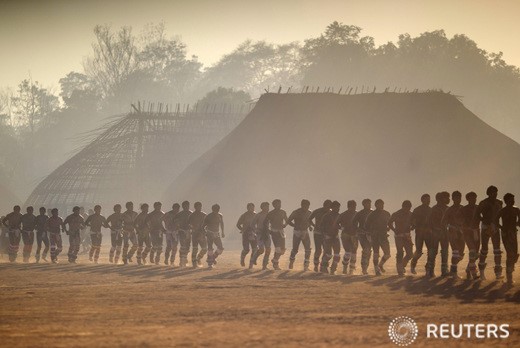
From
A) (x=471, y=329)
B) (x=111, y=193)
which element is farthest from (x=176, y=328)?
(x=111, y=193)

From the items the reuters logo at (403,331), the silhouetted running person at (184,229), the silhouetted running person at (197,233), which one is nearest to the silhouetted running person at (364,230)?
the silhouetted running person at (197,233)

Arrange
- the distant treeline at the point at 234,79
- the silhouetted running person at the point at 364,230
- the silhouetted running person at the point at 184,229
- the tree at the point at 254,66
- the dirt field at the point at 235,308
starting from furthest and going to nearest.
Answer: the tree at the point at 254,66 → the distant treeline at the point at 234,79 → the silhouetted running person at the point at 184,229 → the silhouetted running person at the point at 364,230 → the dirt field at the point at 235,308

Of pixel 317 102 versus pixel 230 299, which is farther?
pixel 317 102

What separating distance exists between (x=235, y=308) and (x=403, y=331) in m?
3.99

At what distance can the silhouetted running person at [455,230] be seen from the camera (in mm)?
24094

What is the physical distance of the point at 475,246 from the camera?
2381 centimetres

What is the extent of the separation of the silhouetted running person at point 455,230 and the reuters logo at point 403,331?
7828 mm

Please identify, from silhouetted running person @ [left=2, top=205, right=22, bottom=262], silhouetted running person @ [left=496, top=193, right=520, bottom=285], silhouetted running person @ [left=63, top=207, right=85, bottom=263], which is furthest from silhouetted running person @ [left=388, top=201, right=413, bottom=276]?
silhouetted running person @ [left=2, top=205, right=22, bottom=262]

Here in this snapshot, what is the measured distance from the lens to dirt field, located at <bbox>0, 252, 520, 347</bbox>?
14.6 metres

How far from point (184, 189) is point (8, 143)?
2416 inches

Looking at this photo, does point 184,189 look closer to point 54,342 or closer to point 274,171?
point 274,171

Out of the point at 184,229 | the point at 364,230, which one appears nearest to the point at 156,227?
the point at 184,229

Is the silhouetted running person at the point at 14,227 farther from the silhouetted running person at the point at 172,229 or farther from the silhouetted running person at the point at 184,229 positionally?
the silhouetted running person at the point at 184,229

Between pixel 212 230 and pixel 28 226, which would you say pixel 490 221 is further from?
pixel 28 226
